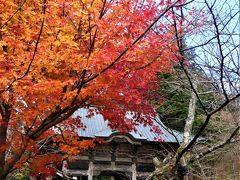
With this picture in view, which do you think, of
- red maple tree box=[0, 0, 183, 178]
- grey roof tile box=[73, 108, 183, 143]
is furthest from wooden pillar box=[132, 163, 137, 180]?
red maple tree box=[0, 0, 183, 178]

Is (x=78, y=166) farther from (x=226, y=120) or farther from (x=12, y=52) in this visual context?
(x=12, y=52)

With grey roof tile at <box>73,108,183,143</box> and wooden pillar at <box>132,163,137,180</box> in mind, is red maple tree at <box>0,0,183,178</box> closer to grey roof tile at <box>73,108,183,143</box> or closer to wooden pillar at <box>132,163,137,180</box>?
grey roof tile at <box>73,108,183,143</box>

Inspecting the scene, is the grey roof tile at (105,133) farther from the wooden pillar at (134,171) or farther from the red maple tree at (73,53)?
the red maple tree at (73,53)

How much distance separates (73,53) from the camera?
6023mm

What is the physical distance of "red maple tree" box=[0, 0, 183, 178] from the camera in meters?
5.83

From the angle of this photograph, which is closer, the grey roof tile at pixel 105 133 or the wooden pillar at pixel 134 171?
the grey roof tile at pixel 105 133

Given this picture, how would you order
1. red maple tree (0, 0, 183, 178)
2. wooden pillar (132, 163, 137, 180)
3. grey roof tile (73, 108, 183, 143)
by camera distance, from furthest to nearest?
wooden pillar (132, 163, 137, 180), grey roof tile (73, 108, 183, 143), red maple tree (0, 0, 183, 178)

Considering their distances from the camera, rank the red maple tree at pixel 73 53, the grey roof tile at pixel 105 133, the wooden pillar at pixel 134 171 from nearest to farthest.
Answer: the red maple tree at pixel 73 53
the grey roof tile at pixel 105 133
the wooden pillar at pixel 134 171

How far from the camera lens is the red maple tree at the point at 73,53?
583 cm

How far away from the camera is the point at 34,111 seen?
657 cm

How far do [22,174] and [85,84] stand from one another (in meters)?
6.72

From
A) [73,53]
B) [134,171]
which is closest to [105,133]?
[134,171]

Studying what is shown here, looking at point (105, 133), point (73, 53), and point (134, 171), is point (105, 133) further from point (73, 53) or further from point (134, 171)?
point (73, 53)

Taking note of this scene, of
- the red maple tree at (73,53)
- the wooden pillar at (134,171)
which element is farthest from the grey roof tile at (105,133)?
the red maple tree at (73,53)
